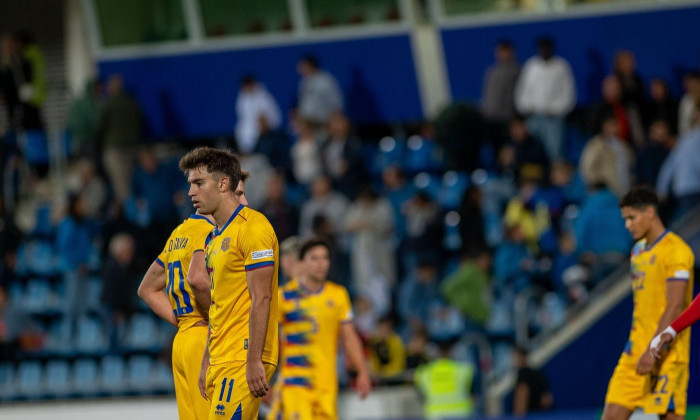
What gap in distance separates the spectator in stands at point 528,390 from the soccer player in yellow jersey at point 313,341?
14.0 ft

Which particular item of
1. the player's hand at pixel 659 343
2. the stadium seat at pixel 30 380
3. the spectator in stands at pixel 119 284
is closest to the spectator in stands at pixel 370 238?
the spectator in stands at pixel 119 284

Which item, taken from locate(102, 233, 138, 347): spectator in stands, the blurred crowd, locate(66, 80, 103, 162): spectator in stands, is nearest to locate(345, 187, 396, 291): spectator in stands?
the blurred crowd

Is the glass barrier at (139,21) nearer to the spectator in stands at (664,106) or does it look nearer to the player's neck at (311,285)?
the spectator in stands at (664,106)

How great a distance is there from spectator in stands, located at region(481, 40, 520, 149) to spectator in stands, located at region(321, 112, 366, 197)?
78.9 inches

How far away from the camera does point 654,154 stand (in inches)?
653

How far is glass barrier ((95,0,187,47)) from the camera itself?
73.1 ft

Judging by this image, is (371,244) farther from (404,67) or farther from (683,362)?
(683,362)

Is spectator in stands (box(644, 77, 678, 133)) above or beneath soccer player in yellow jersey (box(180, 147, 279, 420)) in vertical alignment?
above

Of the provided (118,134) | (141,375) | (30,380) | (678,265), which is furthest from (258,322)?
(118,134)

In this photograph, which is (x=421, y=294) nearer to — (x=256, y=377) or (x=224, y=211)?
(x=224, y=211)

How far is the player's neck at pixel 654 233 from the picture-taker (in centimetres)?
932

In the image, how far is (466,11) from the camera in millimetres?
21391

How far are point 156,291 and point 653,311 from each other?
352 centimetres

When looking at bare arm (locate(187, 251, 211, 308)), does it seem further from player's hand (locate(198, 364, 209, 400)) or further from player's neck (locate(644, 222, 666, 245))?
player's neck (locate(644, 222, 666, 245))
